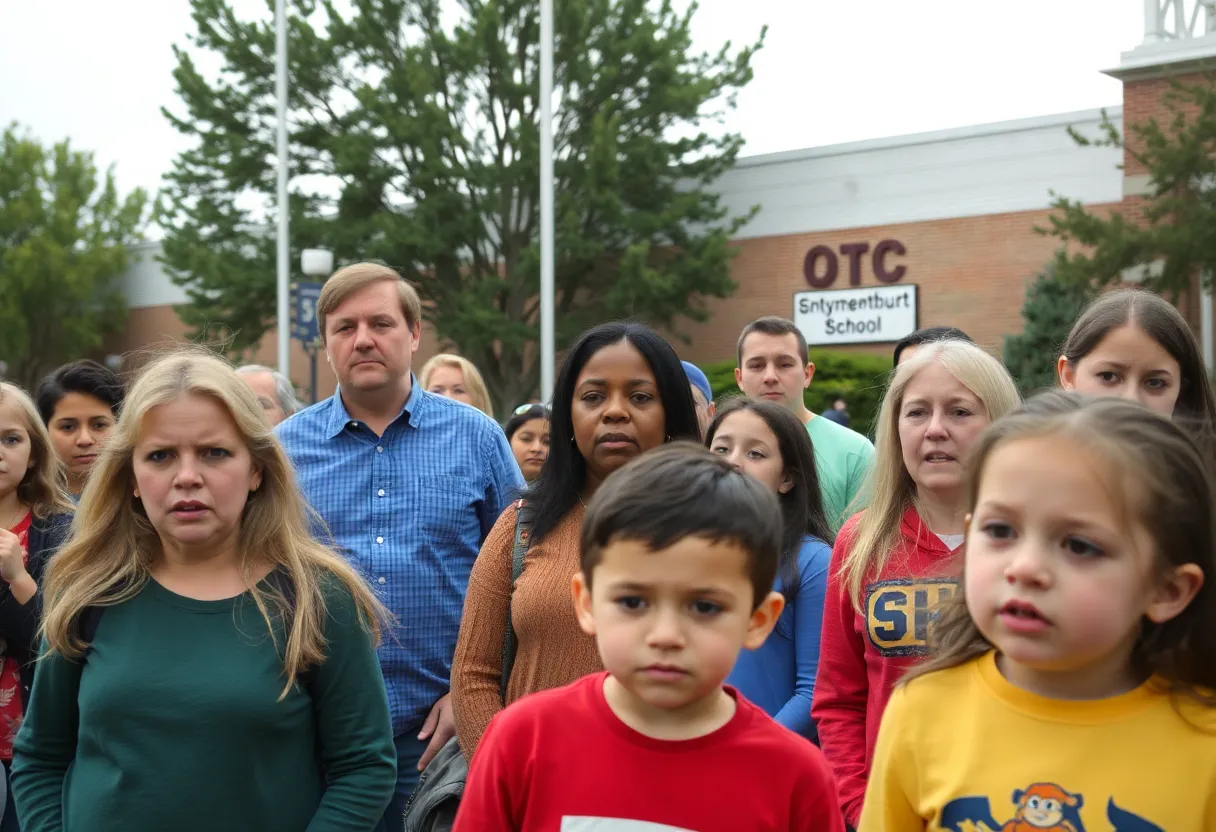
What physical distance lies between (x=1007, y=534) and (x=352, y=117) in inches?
1205

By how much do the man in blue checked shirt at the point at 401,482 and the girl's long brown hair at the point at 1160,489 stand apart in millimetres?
2266

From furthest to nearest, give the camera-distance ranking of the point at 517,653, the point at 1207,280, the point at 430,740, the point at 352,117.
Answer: the point at 352,117
the point at 1207,280
the point at 430,740
the point at 517,653

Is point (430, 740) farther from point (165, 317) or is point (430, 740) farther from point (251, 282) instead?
point (165, 317)

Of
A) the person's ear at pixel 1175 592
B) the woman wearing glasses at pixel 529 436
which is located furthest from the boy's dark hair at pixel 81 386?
the person's ear at pixel 1175 592

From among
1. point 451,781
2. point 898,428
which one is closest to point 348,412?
point 451,781

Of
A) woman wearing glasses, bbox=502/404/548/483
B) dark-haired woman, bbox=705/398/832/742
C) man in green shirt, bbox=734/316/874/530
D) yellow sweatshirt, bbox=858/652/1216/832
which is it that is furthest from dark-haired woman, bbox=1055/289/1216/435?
woman wearing glasses, bbox=502/404/548/483

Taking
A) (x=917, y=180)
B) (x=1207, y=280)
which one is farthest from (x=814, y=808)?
(x=917, y=180)

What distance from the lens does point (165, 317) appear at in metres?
42.4

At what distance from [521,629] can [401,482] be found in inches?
44.3

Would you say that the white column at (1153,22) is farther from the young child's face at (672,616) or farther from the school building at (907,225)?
the young child's face at (672,616)

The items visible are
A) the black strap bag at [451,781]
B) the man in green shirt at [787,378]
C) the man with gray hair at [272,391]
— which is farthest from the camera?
the man with gray hair at [272,391]

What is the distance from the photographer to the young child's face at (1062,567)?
2.12 metres

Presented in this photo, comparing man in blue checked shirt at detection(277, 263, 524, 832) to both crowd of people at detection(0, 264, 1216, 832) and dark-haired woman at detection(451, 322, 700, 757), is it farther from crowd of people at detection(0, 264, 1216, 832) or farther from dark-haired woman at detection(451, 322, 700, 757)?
dark-haired woman at detection(451, 322, 700, 757)

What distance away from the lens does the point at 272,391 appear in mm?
6516
